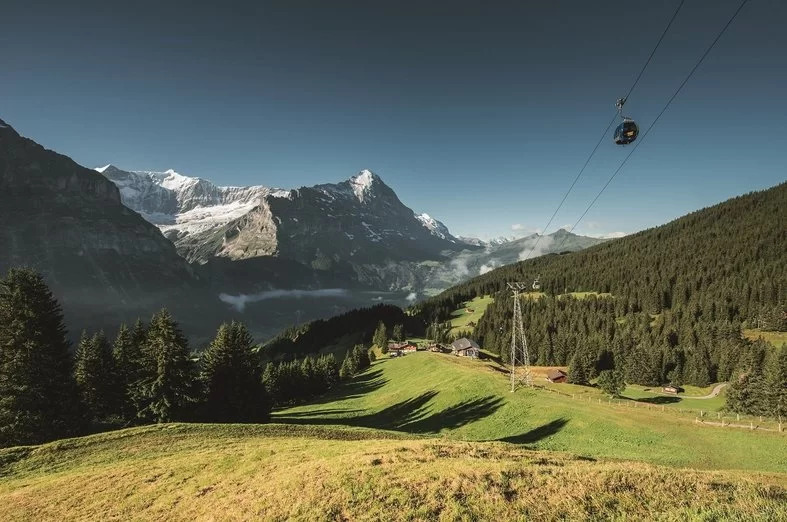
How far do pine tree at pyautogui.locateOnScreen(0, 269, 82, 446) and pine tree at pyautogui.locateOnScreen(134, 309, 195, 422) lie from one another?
7.14 m

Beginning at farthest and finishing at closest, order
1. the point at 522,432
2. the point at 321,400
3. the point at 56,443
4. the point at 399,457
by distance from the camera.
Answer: the point at 321,400
the point at 522,432
the point at 56,443
the point at 399,457

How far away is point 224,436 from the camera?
1368 inches

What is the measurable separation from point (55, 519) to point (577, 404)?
178ft

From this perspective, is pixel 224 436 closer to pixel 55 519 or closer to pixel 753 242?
pixel 55 519

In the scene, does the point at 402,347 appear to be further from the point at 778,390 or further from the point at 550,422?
the point at 550,422

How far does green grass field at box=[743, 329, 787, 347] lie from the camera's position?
400 ft

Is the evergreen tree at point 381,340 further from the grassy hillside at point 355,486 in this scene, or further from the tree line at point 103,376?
the grassy hillside at point 355,486

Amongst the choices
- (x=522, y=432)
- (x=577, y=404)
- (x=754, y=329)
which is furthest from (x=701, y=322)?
(x=522, y=432)

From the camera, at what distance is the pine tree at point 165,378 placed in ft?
152

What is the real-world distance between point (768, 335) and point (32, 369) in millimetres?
187308

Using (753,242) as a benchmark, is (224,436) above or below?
below

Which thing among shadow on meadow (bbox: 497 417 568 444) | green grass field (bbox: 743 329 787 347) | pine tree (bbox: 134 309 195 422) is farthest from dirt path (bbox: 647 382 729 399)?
pine tree (bbox: 134 309 195 422)

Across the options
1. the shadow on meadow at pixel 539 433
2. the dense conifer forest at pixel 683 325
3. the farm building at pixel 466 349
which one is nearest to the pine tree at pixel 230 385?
the shadow on meadow at pixel 539 433

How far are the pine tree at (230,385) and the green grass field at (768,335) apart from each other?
150391 mm
